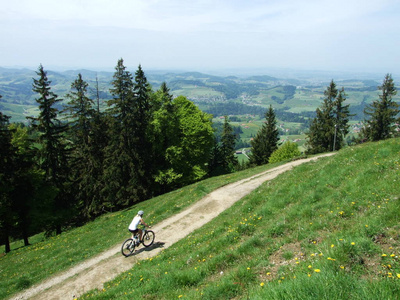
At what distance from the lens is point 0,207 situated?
2480cm

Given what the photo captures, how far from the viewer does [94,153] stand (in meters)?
35.9

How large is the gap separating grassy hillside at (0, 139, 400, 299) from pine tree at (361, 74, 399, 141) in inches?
1500

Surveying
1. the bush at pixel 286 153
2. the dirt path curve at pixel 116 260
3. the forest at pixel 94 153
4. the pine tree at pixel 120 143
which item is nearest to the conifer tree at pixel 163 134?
the forest at pixel 94 153

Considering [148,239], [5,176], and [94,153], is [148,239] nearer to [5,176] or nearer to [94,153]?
[5,176]

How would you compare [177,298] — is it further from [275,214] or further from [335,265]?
[275,214]

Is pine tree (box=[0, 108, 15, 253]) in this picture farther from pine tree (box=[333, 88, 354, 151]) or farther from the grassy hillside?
pine tree (box=[333, 88, 354, 151])

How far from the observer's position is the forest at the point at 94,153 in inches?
1140

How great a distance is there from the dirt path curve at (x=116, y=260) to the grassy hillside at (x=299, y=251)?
1320 mm

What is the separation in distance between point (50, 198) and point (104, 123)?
1294cm

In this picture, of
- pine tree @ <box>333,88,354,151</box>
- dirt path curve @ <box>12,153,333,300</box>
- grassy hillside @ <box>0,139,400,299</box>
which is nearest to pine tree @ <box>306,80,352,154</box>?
pine tree @ <box>333,88,354,151</box>

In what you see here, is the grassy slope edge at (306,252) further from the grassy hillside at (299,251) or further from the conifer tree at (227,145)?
the conifer tree at (227,145)

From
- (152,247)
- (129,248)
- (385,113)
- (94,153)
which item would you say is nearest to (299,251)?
(152,247)

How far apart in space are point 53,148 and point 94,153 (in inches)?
234

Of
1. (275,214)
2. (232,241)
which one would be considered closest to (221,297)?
(232,241)
